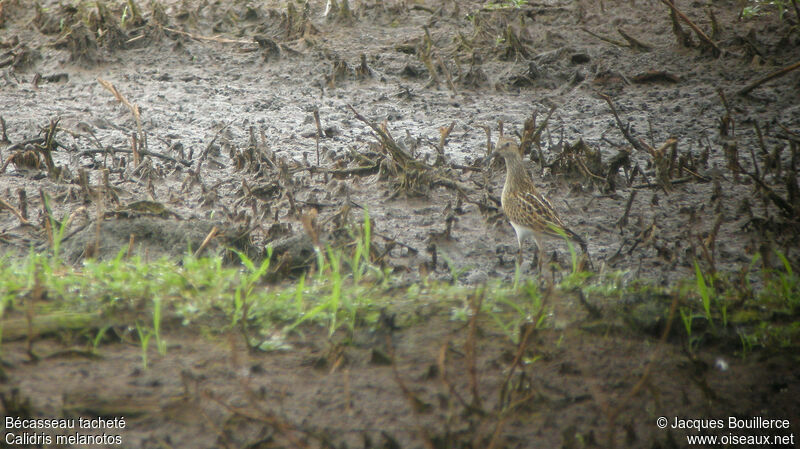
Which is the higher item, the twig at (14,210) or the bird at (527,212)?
the bird at (527,212)

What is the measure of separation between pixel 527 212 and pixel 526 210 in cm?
2

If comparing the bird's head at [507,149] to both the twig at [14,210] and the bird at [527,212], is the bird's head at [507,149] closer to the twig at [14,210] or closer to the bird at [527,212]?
the bird at [527,212]

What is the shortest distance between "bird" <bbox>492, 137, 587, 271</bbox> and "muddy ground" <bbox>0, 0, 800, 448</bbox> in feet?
0.56

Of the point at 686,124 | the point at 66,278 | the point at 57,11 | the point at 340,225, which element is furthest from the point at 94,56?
the point at 686,124

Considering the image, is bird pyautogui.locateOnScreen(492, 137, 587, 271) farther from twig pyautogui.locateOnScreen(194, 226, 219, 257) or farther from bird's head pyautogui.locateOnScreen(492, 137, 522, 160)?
twig pyautogui.locateOnScreen(194, 226, 219, 257)

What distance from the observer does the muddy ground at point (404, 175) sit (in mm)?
3518

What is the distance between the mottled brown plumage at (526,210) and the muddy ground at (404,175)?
185 millimetres

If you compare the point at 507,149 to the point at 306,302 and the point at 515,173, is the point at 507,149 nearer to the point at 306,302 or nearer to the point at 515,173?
the point at 515,173

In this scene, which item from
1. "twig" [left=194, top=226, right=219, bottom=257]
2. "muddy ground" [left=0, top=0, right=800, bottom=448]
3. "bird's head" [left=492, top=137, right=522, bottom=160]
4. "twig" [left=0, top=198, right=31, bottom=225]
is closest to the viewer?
"muddy ground" [left=0, top=0, right=800, bottom=448]

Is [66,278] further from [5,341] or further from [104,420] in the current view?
[104,420]

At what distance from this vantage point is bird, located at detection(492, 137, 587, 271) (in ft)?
17.9

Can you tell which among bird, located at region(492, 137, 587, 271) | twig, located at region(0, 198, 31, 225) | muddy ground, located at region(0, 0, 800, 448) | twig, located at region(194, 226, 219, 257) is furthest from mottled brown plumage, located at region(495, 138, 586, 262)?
twig, located at region(0, 198, 31, 225)

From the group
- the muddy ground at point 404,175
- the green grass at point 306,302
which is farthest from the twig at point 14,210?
the green grass at point 306,302

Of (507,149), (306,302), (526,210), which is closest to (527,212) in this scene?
(526,210)
